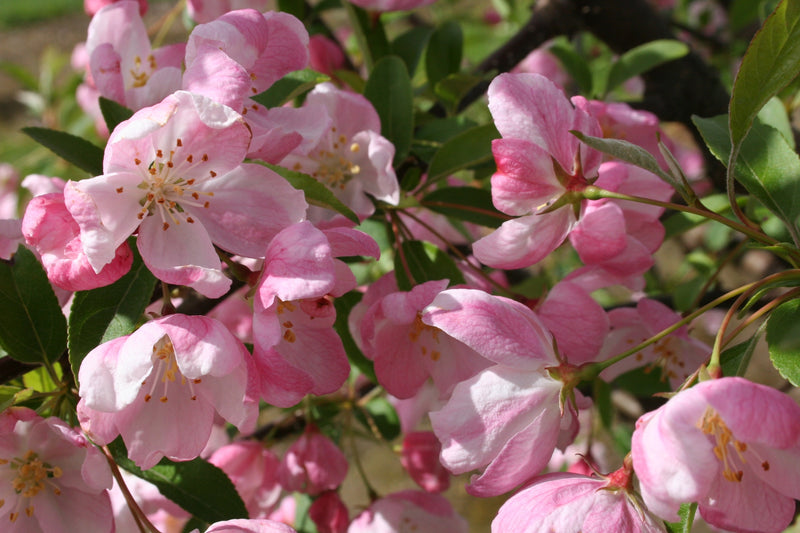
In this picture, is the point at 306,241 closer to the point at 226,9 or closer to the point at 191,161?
the point at 191,161

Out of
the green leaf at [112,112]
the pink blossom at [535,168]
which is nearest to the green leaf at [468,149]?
the pink blossom at [535,168]

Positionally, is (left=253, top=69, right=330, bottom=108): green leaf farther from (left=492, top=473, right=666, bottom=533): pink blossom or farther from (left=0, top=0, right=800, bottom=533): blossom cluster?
(left=492, top=473, right=666, bottom=533): pink blossom

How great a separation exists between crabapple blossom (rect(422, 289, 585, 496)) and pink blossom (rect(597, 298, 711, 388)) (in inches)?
9.1

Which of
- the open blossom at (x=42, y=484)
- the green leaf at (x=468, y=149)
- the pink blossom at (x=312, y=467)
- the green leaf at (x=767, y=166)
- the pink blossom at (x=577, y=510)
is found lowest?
the pink blossom at (x=312, y=467)

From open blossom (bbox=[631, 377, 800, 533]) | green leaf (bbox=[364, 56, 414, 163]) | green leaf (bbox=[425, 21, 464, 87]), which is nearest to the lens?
open blossom (bbox=[631, 377, 800, 533])

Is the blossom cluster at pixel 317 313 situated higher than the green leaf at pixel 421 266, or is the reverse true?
the blossom cluster at pixel 317 313

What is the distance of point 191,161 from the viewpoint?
0.83 metres

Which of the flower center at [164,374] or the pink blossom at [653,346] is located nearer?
the flower center at [164,374]

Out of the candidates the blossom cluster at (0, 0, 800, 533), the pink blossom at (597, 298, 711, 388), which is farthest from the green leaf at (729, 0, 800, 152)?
the pink blossom at (597, 298, 711, 388)

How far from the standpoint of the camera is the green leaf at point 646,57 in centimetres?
133

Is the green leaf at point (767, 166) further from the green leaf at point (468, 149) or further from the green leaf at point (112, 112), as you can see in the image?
the green leaf at point (112, 112)

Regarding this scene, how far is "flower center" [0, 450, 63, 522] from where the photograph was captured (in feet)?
2.78

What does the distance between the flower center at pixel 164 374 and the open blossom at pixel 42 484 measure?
102 mm

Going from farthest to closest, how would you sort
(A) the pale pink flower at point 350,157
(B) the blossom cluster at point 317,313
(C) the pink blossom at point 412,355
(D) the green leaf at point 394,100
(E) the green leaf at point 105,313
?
(D) the green leaf at point 394,100
(A) the pale pink flower at point 350,157
(C) the pink blossom at point 412,355
(E) the green leaf at point 105,313
(B) the blossom cluster at point 317,313
